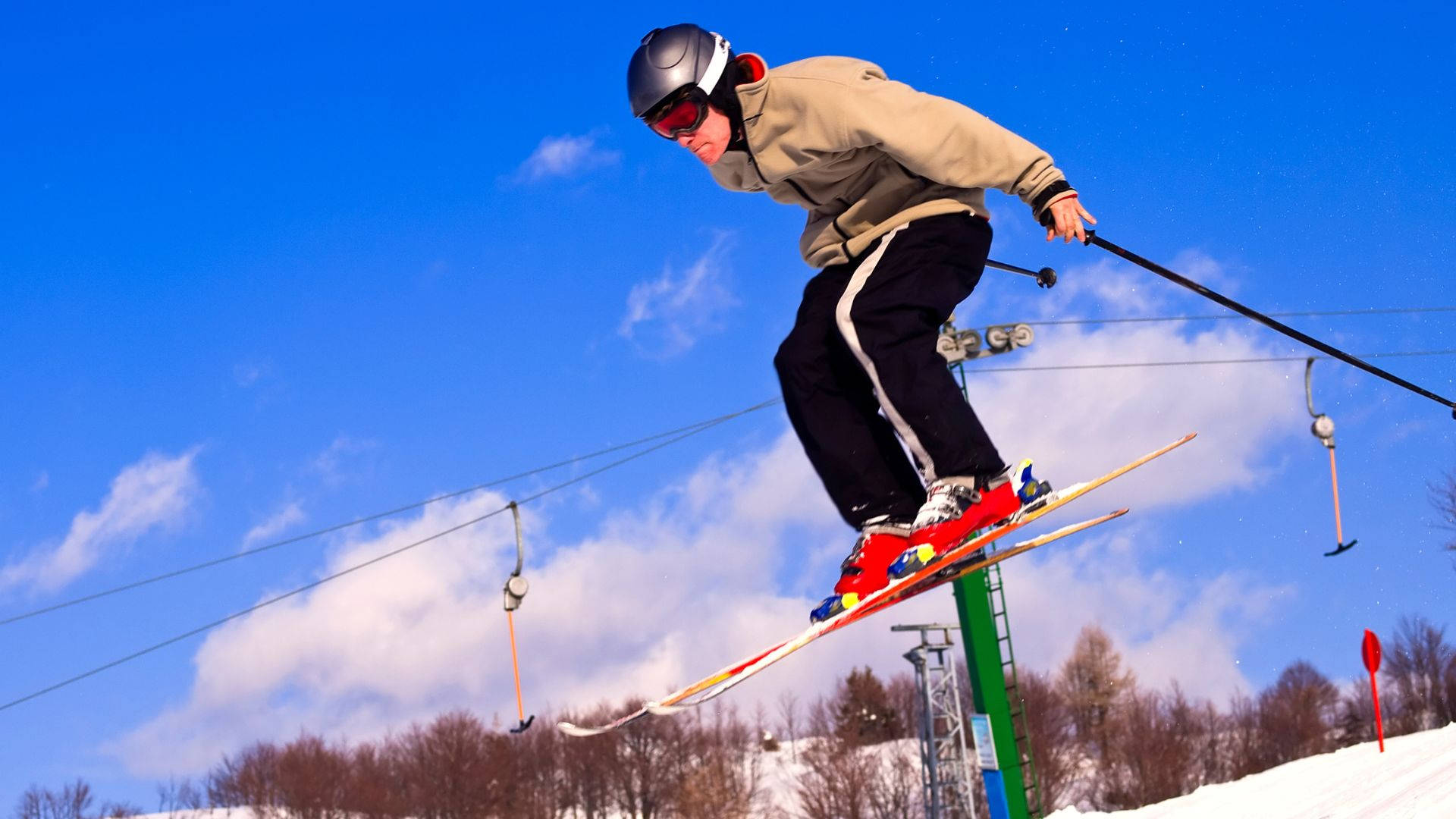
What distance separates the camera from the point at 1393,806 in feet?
16.3

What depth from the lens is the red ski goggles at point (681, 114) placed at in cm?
407

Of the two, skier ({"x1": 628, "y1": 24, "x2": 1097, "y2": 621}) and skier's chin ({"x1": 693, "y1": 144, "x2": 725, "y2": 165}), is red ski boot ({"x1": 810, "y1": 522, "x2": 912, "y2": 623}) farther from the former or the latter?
skier's chin ({"x1": 693, "y1": 144, "x2": 725, "y2": 165})

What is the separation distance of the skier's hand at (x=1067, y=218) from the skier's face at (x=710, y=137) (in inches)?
43.2

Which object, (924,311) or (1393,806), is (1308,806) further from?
(924,311)

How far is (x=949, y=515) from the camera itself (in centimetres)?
405

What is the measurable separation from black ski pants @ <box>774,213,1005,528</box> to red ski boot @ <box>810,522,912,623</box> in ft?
0.19

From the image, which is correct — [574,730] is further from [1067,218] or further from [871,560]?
[1067,218]

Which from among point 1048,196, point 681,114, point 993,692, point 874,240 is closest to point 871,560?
point 874,240

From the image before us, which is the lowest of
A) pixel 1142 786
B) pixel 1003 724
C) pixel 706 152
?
pixel 1142 786

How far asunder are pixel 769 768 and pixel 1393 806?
63438 mm

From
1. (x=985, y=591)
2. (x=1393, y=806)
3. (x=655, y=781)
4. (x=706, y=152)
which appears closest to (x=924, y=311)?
(x=706, y=152)

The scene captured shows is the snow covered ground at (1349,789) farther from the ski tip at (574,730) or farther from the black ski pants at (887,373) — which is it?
the ski tip at (574,730)

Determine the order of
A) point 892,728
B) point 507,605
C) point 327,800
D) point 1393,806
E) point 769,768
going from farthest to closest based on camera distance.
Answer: point 769,768, point 892,728, point 327,800, point 507,605, point 1393,806

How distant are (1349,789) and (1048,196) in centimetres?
580
